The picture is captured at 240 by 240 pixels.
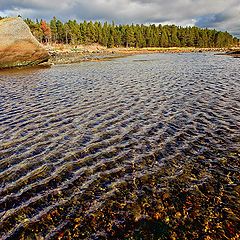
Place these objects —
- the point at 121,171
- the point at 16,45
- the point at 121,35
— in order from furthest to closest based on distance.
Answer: the point at 121,35, the point at 16,45, the point at 121,171

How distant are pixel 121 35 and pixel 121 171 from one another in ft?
545

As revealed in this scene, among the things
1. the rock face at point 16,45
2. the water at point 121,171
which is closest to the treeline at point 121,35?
the rock face at point 16,45

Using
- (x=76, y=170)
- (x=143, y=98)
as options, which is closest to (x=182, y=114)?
(x=143, y=98)

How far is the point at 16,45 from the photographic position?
35.3 m

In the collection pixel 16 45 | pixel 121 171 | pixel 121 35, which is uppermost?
pixel 121 171

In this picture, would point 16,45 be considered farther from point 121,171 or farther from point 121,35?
point 121,35

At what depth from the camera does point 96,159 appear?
909 centimetres

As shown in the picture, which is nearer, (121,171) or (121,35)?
(121,171)

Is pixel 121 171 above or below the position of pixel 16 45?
above

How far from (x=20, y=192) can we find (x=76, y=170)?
1.85 meters

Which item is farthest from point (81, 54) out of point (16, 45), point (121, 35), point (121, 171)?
point (121, 171)

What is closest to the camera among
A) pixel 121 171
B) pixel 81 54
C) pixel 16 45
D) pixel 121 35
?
pixel 121 171

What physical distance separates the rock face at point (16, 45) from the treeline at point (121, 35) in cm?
10847

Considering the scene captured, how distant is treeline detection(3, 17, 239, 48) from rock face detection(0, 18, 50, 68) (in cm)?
10847
